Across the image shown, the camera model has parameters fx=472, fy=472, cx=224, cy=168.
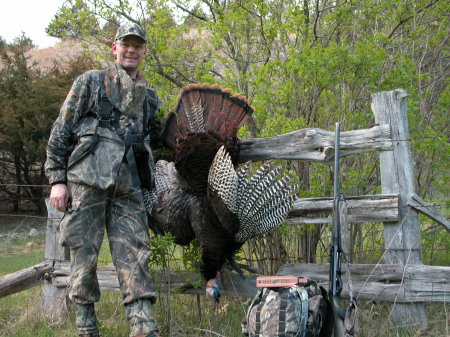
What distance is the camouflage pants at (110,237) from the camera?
3.54 meters

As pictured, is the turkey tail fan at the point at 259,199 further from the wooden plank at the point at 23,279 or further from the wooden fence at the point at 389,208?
the wooden plank at the point at 23,279

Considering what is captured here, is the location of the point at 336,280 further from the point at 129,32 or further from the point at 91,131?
the point at 129,32

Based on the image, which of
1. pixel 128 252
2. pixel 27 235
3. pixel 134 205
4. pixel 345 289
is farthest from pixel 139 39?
pixel 27 235

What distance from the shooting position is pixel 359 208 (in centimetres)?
411

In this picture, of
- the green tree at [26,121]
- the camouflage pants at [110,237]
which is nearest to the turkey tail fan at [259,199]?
the camouflage pants at [110,237]

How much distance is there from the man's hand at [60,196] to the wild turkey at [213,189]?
791mm

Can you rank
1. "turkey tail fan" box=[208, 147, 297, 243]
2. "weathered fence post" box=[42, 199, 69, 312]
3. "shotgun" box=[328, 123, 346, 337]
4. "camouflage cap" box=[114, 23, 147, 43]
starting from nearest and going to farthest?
1. "shotgun" box=[328, 123, 346, 337]
2. "camouflage cap" box=[114, 23, 147, 43]
3. "turkey tail fan" box=[208, 147, 297, 243]
4. "weathered fence post" box=[42, 199, 69, 312]

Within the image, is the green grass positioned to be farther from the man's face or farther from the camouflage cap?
the camouflage cap

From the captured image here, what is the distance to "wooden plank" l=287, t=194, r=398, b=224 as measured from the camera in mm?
3912

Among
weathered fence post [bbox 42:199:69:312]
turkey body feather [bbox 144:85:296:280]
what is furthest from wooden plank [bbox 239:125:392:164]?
weathered fence post [bbox 42:199:69:312]

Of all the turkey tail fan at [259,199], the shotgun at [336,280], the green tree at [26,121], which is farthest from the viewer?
the green tree at [26,121]

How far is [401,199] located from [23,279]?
394cm

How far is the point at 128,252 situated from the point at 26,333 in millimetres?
1765

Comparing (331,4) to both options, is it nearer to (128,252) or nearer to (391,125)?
(391,125)
